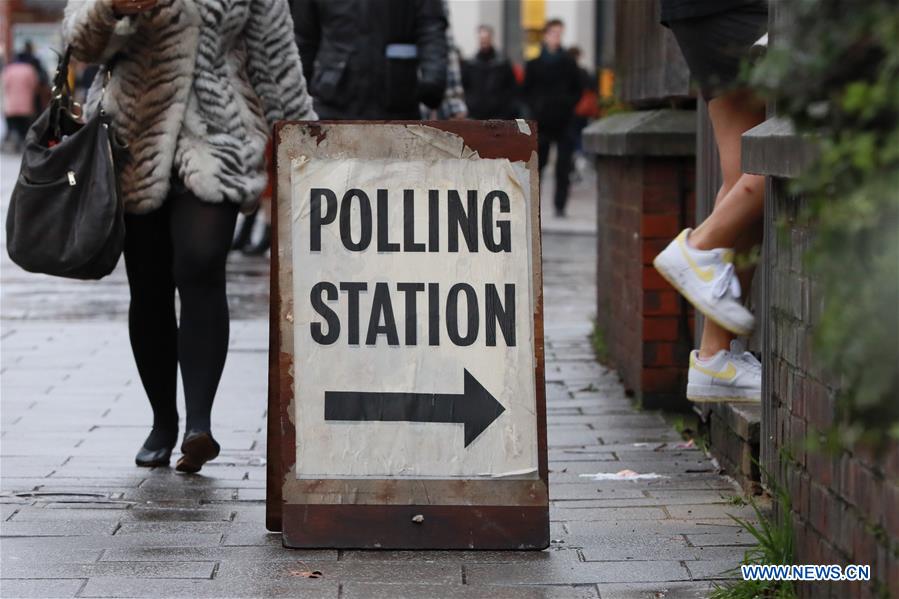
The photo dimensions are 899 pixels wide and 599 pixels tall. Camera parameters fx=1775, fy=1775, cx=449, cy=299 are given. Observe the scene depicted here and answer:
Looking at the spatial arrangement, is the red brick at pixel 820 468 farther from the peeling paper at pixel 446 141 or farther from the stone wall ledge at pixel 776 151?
the peeling paper at pixel 446 141

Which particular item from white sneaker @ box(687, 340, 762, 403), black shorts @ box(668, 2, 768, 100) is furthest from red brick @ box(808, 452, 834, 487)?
black shorts @ box(668, 2, 768, 100)

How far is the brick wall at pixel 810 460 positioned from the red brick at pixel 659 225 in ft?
7.14

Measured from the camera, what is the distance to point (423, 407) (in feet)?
14.3

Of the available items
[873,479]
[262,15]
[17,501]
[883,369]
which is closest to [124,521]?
[17,501]

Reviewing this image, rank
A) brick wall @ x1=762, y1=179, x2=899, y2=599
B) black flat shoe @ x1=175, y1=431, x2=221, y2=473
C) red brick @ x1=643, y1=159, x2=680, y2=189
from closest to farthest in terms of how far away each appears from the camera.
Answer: brick wall @ x1=762, y1=179, x2=899, y2=599 < black flat shoe @ x1=175, y1=431, x2=221, y2=473 < red brick @ x1=643, y1=159, x2=680, y2=189

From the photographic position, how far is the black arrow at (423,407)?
14.3 ft

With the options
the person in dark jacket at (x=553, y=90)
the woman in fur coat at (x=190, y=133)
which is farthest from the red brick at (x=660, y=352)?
the person in dark jacket at (x=553, y=90)

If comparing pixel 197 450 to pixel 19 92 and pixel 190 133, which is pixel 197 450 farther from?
pixel 19 92

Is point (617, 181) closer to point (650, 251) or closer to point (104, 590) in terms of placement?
point (650, 251)

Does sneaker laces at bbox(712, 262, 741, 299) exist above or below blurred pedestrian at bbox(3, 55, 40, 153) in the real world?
below

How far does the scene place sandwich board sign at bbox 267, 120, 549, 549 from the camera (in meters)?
4.36

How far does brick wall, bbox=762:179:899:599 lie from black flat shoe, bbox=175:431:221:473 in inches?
67.3

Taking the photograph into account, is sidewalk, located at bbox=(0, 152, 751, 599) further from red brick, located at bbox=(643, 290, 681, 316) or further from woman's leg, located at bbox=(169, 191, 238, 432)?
red brick, located at bbox=(643, 290, 681, 316)

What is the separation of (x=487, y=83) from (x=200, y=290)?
1683cm
